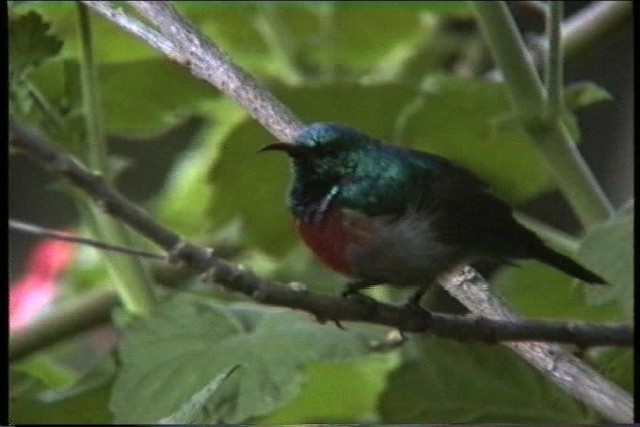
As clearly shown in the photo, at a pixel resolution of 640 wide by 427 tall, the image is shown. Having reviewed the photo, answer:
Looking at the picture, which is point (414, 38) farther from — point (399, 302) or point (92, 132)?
point (399, 302)

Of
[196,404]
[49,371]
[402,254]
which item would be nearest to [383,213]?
[402,254]

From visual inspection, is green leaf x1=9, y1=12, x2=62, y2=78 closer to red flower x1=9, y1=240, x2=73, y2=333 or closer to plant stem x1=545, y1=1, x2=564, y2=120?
red flower x1=9, y1=240, x2=73, y2=333

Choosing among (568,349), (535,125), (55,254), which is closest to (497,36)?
(535,125)

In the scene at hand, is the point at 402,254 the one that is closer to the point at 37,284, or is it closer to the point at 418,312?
the point at 418,312

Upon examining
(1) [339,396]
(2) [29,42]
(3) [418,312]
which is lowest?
(1) [339,396]

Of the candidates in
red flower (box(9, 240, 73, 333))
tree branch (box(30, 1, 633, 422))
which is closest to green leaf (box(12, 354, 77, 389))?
red flower (box(9, 240, 73, 333))

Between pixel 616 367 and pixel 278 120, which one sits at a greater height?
pixel 278 120

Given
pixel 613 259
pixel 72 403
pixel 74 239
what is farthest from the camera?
pixel 72 403
